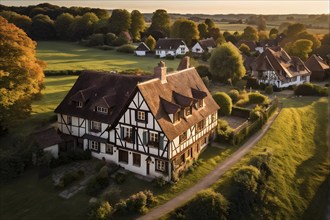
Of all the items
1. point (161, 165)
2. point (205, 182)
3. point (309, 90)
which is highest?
point (309, 90)

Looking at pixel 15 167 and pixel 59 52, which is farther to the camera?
pixel 59 52

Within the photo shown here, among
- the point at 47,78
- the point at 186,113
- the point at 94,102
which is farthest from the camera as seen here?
the point at 47,78

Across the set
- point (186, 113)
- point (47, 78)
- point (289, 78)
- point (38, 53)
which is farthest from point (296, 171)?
A: point (38, 53)

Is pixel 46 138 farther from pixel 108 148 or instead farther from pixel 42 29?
pixel 42 29

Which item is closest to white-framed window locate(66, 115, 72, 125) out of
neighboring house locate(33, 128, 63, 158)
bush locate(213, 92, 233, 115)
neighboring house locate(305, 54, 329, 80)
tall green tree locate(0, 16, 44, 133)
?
neighboring house locate(33, 128, 63, 158)

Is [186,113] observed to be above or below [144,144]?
above

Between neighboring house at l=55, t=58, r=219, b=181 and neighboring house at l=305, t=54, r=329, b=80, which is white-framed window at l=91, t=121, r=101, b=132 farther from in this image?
neighboring house at l=305, t=54, r=329, b=80

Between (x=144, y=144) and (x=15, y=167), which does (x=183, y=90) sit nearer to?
(x=144, y=144)

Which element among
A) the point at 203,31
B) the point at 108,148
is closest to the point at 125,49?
the point at 203,31
